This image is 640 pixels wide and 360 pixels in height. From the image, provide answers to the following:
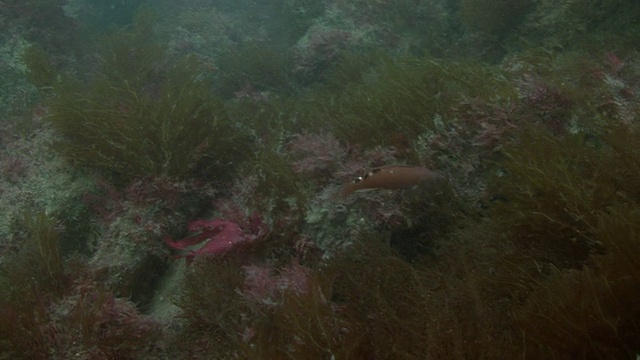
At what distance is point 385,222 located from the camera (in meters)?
3.91

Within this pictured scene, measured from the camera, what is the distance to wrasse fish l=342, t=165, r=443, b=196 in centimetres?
335

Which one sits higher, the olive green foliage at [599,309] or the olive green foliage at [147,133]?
the olive green foliage at [599,309]

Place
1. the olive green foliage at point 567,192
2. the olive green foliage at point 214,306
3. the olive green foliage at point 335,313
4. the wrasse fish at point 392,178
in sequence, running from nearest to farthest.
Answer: the olive green foliage at point 335,313 < the olive green foliage at point 567,192 < the wrasse fish at point 392,178 < the olive green foliage at point 214,306

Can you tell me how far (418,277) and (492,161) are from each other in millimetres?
1357

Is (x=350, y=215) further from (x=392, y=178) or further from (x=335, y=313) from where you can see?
(x=335, y=313)

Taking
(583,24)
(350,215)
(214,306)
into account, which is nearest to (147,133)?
(214,306)

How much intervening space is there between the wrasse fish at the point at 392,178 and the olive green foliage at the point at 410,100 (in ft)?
3.53

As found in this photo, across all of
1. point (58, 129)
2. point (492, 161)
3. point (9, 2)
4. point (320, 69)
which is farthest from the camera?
point (9, 2)

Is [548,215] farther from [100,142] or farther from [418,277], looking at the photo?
[100,142]

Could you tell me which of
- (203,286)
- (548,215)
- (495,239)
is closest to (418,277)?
(495,239)

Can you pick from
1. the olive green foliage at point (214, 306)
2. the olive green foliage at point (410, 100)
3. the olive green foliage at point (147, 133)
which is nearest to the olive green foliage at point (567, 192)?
the olive green foliage at point (410, 100)

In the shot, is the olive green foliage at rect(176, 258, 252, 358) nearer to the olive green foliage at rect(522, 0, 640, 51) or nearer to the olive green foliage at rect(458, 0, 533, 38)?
the olive green foliage at rect(522, 0, 640, 51)

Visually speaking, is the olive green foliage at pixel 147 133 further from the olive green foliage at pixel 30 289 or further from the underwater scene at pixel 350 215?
the olive green foliage at pixel 30 289

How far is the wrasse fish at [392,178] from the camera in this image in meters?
3.35
